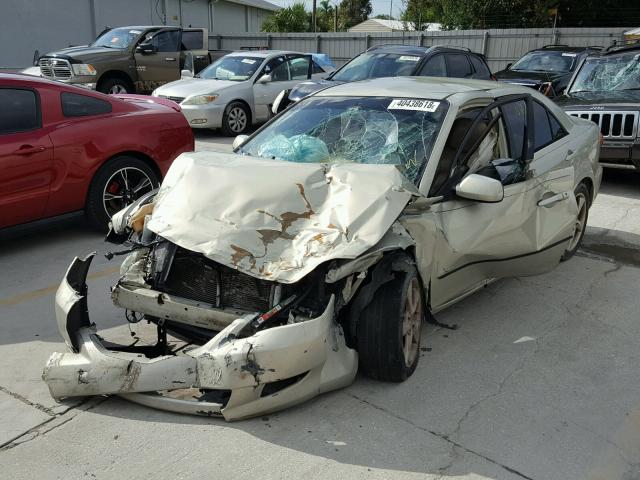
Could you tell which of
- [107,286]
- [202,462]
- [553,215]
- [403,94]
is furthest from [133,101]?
[202,462]

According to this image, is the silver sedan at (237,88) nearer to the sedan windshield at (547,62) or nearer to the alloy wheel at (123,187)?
the sedan windshield at (547,62)

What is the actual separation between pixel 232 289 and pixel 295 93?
853 centimetres

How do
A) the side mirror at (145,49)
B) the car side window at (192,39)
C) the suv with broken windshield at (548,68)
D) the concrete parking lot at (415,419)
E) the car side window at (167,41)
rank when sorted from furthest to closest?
the car side window at (192,39) < the car side window at (167,41) < the side mirror at (145,49) < the suv with broken windshield at (548,68) < the concrete parking lot at (415,419)

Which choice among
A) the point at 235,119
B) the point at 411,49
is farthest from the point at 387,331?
the point at 235,119

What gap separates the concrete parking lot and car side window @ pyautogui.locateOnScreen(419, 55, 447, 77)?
686cm

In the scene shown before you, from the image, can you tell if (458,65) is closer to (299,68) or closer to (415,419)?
(299,68)

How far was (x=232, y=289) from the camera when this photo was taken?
3.45 metres

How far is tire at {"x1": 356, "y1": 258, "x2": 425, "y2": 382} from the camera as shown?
134 inches

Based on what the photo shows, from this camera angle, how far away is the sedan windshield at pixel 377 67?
1093 cm

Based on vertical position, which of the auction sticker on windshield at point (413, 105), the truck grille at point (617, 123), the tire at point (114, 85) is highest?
the auction sticker on windshield at point (413, 105)

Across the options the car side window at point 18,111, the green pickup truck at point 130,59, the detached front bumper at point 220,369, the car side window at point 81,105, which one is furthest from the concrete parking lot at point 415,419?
the green pickup truck at point 130,59

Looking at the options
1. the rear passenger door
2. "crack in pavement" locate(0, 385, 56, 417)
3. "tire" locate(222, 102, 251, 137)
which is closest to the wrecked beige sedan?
"crack in pavement" locate(0, 385, 56, 417)

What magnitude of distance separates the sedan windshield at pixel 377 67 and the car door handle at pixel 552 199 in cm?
627

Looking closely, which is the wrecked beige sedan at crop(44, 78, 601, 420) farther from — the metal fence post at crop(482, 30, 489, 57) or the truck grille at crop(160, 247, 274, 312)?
the metal fence post at crop(482, 30, 489, 57)
